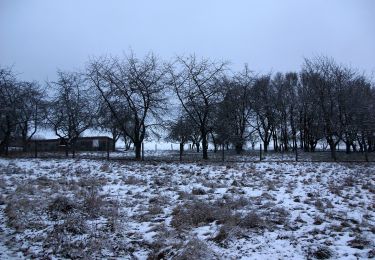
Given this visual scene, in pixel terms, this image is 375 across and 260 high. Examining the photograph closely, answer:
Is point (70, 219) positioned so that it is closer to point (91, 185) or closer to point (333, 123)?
point (91, 185)

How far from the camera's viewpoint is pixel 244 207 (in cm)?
868

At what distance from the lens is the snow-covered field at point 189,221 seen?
238 inches

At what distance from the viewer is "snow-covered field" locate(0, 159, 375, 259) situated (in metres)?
6.04

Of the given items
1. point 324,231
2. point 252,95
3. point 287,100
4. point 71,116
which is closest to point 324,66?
point 252,95

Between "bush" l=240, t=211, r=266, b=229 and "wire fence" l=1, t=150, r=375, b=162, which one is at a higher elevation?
"wire fence" l=1, t=150, r=375, b=162

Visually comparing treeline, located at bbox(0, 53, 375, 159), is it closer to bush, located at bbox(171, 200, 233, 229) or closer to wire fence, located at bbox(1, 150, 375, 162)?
wire fence, located at bbox(1, 150, 375, 162)

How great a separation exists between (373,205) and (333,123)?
860 inches

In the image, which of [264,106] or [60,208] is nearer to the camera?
[60,208]

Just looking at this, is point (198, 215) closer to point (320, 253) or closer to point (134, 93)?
point (320, 253)

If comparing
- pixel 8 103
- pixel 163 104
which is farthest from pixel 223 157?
pixel 8 103

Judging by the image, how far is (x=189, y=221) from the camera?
7.50 meters

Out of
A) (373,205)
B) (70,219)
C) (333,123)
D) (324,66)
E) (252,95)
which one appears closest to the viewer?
(70,219)

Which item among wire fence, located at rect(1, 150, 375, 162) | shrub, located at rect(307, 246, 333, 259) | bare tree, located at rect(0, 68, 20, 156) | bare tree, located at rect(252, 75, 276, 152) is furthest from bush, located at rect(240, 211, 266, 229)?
bare tree, located at rect(252, 75, 276, 152)

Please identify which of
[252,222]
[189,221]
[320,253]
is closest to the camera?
[320,253]
